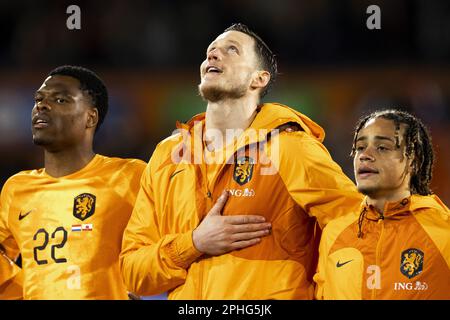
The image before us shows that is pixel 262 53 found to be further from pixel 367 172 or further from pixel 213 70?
pixel 367 172

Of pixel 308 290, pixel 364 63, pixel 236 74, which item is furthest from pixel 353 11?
pixel 308 290

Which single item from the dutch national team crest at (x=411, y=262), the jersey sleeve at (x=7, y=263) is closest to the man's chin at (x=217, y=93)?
the dutch national team crest at (x=411, y=262)

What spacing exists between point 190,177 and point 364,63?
14.6 ft

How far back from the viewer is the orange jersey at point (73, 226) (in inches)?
163

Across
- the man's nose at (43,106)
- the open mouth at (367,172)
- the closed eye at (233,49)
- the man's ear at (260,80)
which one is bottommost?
the open mouth at (367,172)

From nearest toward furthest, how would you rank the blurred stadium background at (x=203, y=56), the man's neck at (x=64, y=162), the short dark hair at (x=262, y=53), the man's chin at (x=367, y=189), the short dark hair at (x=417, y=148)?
the man's chin at (x=367, y=189), the short dark hair at (x=417, y=148), the short dark hair at (x=262, y=53), the man's neck at (x=64, y=162), the blurred stadium background at (x=203, y=56)

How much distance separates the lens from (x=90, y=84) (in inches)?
177

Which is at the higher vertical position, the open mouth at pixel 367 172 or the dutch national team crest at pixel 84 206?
the open mouth at pixel 367 172

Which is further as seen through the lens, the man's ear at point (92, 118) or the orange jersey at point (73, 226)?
the man's ear at point (92, 118)

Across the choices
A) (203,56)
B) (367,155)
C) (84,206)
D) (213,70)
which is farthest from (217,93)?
(203,56)

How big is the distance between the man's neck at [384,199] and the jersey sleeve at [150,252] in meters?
0.79

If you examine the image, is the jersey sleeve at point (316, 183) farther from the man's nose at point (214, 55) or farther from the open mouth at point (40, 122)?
the open mouth at point (40, 122)

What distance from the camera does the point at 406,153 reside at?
365 centimetres

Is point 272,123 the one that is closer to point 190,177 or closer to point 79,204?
point 190,177
